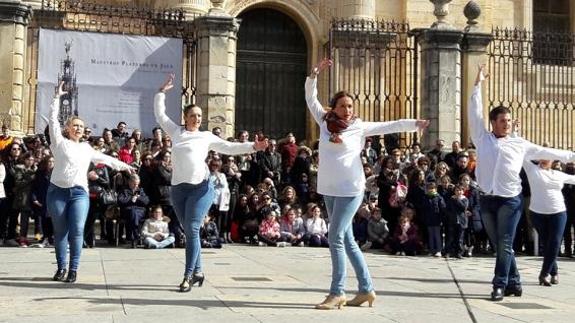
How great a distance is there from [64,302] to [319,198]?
28.7 ft

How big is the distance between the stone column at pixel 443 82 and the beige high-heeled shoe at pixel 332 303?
1172 cm

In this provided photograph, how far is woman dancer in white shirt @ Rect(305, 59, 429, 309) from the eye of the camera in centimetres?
684

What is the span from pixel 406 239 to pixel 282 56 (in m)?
10.8

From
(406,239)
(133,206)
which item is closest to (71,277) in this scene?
(133,206)

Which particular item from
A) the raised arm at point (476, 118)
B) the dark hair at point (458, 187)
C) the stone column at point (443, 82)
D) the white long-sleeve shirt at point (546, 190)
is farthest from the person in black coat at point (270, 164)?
the raised arm at point (476, 118)

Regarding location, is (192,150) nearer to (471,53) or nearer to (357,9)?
(471,53)

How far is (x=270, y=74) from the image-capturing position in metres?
22.7

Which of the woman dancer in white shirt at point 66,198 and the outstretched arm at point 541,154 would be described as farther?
the woman dancer in white shirt at point 66,198

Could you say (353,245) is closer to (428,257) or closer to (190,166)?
(190,166)

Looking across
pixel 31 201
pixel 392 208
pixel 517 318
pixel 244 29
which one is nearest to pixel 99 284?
pixel 517 318

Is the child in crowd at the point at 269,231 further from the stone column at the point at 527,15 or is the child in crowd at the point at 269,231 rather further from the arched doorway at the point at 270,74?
the stone column at the point at 527,15

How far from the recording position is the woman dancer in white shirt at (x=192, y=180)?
25.3 ft

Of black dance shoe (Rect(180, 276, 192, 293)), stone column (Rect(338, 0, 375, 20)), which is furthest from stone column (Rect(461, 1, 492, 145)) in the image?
black dance shoe (Rect(180, 276, 192, 293))

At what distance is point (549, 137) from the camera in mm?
22719
